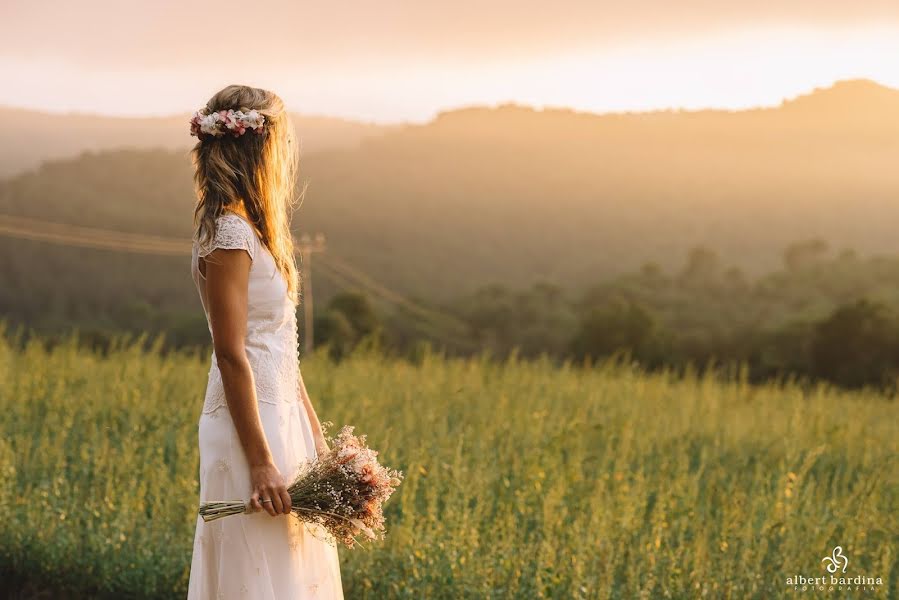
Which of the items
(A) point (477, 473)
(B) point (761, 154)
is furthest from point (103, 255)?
(A) point (477, 473)

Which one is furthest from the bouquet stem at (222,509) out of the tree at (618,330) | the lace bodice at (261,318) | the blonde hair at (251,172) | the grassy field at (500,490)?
the tree at (618,330)

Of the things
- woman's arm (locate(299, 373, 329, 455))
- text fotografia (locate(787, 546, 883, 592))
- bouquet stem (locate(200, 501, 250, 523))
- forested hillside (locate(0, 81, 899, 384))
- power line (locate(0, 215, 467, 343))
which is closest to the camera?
bouquet stem (locate(200, 501, 250, 523))

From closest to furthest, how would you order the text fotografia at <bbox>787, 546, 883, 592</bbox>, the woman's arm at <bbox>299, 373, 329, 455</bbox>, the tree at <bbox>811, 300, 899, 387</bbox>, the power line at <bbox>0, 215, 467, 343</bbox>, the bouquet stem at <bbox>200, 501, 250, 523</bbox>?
the bouquet stem at <bbox>200, 501, 250, 523</bbox> → the woman's arm at <bbox>299, 373, 329, 455</bbox> → the text fotografia at <bbox>787, 546, 883, 592</bbox> → the tree at <bbox>811, 300, 899, 387</bbox> → the power line at <bbox>0, 215, 467, 343</bbox>

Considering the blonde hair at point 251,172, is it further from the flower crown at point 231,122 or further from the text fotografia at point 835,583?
the text fotografia at point 835,583

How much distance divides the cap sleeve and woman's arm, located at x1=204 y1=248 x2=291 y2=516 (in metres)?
0.02

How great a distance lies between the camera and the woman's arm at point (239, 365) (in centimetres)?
295

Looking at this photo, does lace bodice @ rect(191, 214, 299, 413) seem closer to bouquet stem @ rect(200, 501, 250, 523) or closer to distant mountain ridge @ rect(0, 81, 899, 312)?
bouquet stem @ rect(200, 501, 250, 523)

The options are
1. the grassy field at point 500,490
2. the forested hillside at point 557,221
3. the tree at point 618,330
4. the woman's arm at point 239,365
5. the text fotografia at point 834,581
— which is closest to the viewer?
the woman's arm at point 239,365

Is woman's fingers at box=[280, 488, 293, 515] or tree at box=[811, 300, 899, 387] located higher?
woman's fingers at box=[280, 488, 293, 515]

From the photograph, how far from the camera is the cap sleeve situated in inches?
116

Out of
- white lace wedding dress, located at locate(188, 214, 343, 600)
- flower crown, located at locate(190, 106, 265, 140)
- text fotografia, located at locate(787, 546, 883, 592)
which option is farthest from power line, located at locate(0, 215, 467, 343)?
flower crown, located at locate(190, 106, 265, 140)

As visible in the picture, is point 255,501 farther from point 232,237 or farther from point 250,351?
point 232,237

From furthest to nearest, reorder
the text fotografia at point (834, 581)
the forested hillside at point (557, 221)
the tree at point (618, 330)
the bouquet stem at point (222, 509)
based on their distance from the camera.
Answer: the forested hillside at point (557, 221) < the tree at point (618, 330) < the text fotografia at point (834, 581) < the bouquet stem at point (222, 509)

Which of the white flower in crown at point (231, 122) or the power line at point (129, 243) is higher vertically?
the white flower in crown at point (231, 122)
